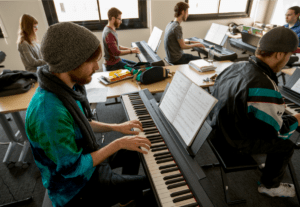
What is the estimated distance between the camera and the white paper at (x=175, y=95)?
1117 millimetres

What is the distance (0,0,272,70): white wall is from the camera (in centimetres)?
356

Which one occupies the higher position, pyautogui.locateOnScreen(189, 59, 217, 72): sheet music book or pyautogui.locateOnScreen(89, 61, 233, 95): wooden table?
pyautogui.locateOnScreen(189, 59, 217, 72): sheet music book

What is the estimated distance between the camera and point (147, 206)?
4.10ft

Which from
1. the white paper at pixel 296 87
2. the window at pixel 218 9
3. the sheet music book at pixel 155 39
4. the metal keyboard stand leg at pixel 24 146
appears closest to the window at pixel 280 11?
the window at pixel 218 9

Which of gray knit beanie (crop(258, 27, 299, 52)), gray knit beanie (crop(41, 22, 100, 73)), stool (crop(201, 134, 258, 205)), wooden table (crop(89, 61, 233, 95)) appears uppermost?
gray knit beanie (crop(41, 22, 100, 73))

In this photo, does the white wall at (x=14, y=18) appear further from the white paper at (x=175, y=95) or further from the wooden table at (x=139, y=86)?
the white paper at (x=175, y=95)

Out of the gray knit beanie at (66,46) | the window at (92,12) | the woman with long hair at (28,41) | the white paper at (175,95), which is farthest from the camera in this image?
the window at (92,12)

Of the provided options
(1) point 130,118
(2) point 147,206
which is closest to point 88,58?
(1) point 130,118

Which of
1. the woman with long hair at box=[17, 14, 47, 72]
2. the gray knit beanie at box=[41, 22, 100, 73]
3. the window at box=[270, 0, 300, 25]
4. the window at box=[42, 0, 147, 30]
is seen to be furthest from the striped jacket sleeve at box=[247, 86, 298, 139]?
the window at box=[270, 0, 300, 25]

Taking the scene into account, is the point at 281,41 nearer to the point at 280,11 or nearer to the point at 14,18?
the point at 280,11

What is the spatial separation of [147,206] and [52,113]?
2.99 ft

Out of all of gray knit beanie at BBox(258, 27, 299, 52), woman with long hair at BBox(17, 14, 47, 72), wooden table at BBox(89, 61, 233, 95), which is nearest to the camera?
gray knit beanie at BBox(258, 27, 299, 52)

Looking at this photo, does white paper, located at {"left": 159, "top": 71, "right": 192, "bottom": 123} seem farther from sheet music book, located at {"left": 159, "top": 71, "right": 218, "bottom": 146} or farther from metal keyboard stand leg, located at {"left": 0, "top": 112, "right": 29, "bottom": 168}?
metal keyboard stand leg, located at {"left": 0, "top": 112, "right": 29, "bottom": 168}

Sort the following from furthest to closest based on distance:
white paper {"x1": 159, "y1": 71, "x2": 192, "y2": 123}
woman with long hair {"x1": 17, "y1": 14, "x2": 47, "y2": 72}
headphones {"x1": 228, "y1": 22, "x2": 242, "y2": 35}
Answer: headphones {"x1": 228, "y1": 22, "x2": 242, "y2": 35} < woman with long hair {"x1": 17, "y1": 14, "x2": 47, "y2": 72} < white paper {"x1": 159, "y1": 71, "x2": 192, "y2": 123}
